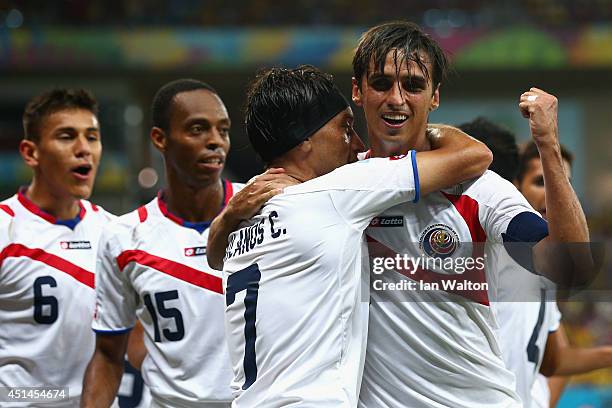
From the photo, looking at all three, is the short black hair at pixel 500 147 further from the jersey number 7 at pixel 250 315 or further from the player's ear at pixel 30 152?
the player's ear at pixel 30 152

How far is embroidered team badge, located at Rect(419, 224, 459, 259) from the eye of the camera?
299 cm

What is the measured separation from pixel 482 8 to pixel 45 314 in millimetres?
15981

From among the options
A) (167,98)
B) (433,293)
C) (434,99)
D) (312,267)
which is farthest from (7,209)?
(433,293)

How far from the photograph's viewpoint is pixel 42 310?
4656mm

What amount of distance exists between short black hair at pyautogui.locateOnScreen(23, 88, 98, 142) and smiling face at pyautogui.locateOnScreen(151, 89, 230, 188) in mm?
807

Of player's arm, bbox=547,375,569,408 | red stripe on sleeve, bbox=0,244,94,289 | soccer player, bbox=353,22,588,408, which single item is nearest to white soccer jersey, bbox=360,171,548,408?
soccer player, bbox=353,22,588,408

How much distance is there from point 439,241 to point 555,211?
415mm

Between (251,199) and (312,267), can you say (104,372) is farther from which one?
(312,267)

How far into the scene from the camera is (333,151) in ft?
10.4

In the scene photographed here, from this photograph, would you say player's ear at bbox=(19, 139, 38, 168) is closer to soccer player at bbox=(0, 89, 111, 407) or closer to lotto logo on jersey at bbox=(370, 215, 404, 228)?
soccer player at bbox=(0, 89, 111, 407)

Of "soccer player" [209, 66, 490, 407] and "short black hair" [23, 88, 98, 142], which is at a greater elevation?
"short black hair" [23, 88, 98, 142]

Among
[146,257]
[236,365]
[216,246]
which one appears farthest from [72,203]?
[236,365]

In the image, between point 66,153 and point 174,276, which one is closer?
point 174,276

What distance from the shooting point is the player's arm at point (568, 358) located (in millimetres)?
5082
